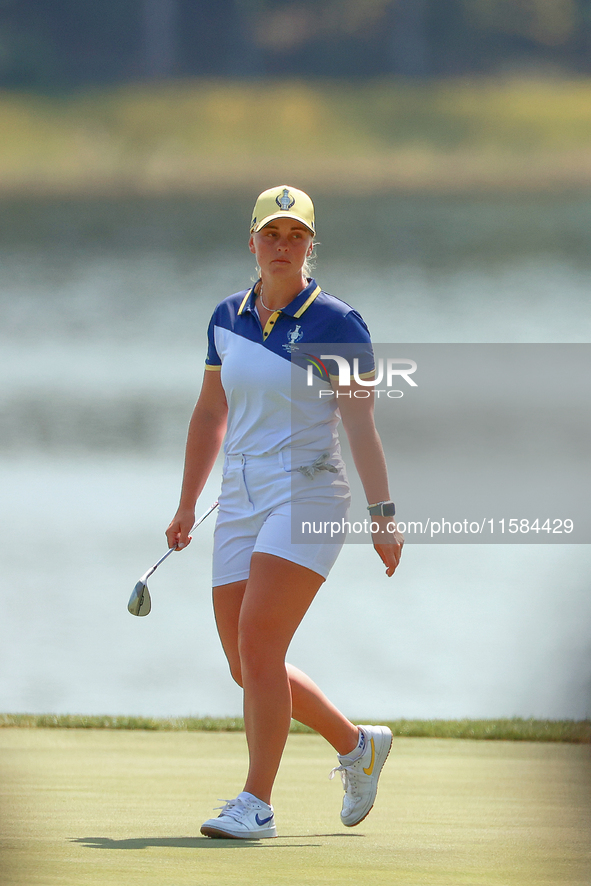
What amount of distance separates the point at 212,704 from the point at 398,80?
37.4 ft

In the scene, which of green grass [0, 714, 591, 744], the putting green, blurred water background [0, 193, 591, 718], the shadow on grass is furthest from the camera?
blurred water background [0, 193, 591, 718]

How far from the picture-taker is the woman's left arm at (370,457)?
6.09 feet

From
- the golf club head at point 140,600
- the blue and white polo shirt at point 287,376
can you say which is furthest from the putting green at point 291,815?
the blue and white polo shirt at point 287,376

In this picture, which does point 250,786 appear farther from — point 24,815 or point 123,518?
point 123,518

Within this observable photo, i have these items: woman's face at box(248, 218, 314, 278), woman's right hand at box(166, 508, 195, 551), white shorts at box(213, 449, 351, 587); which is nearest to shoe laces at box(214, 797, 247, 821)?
white shorts at box(213, 449, 351, 587)

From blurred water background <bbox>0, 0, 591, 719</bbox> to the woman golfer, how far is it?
6.00m

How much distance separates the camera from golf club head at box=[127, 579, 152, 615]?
2.01 metres

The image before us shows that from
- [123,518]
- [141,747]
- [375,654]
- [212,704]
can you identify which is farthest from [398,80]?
[141,747]

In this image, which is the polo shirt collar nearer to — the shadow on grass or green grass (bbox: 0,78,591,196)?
the shadow on grass

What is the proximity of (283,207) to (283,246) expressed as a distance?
6cm

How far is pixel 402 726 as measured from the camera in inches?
121

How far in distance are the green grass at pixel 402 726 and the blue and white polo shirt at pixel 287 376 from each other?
132 cm

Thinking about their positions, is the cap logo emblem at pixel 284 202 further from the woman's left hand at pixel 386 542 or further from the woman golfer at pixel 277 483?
the woman's left hand at pixel 386 542

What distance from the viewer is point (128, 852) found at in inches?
63.6
